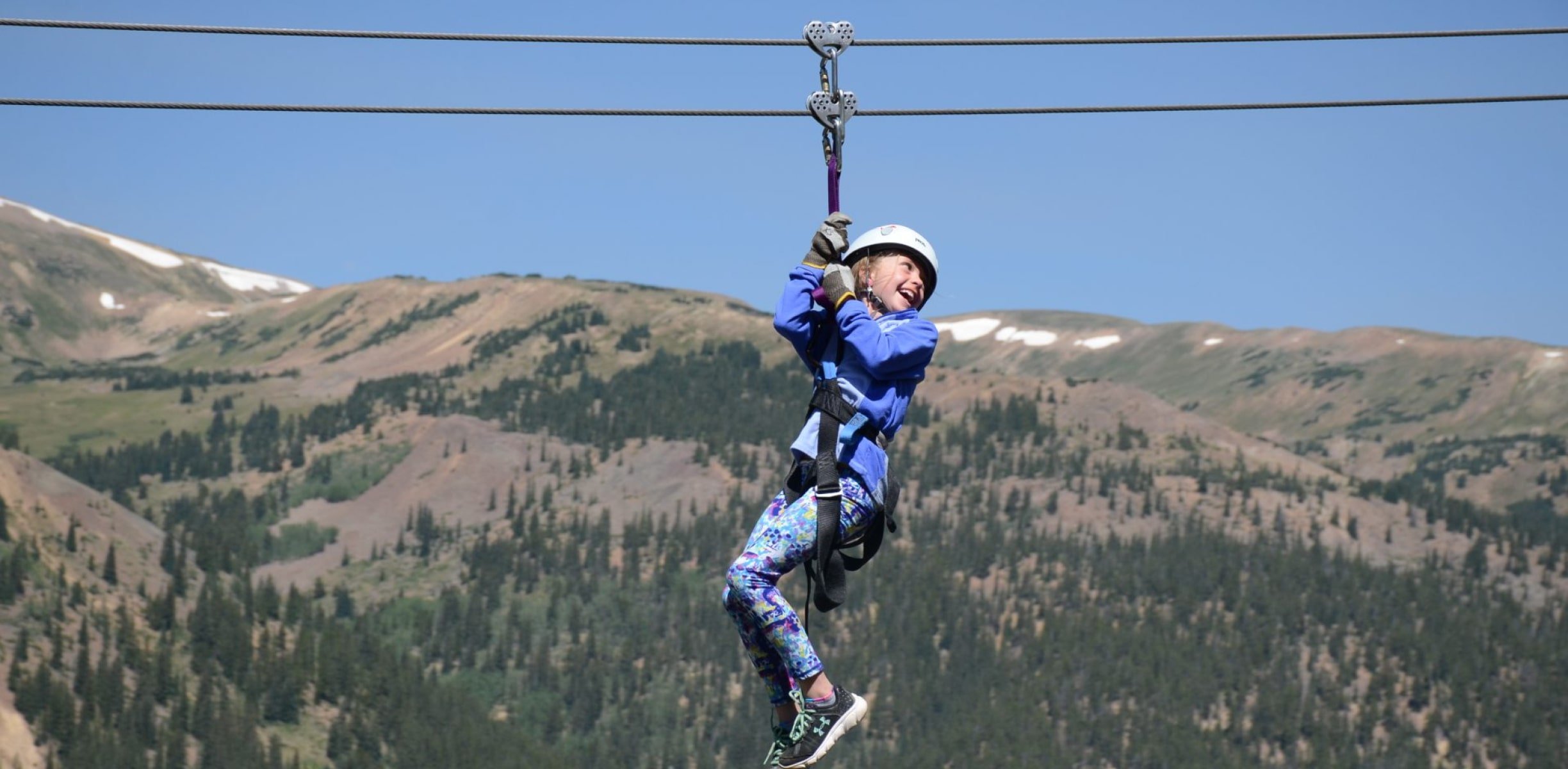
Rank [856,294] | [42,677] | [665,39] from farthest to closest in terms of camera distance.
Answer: [42,677], [665,39], [856,294]

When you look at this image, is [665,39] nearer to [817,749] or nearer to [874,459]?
[874,459]

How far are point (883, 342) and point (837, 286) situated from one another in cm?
59

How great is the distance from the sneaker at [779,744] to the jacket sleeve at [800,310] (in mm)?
2734

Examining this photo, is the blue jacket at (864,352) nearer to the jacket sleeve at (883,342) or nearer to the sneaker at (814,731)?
the jacket sleeve at (883,342)

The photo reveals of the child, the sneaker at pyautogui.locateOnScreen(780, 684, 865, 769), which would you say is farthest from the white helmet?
the sneaker at pyautogui.locateOnScreen(780, 684, 865, 769)

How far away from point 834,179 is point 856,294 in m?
1.17

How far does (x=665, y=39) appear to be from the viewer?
1714 cm

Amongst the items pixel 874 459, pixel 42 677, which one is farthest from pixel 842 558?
pixel 42 677

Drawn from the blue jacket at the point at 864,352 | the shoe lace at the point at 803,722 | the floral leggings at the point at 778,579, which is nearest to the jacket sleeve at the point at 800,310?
the blue jacket at the point at 864,352

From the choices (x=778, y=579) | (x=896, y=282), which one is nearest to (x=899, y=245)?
(x=896, y=282)

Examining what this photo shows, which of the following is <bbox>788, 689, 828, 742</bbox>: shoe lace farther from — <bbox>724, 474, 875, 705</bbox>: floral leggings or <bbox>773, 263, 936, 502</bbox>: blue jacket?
<bbox>773, 263, 936, 502</bbox>: blue jacket

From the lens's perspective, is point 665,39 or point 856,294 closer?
point 856,294

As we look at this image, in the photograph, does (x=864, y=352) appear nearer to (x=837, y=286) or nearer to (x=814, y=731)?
(x=837, y=286)

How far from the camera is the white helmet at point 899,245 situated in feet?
Result: 48.5
